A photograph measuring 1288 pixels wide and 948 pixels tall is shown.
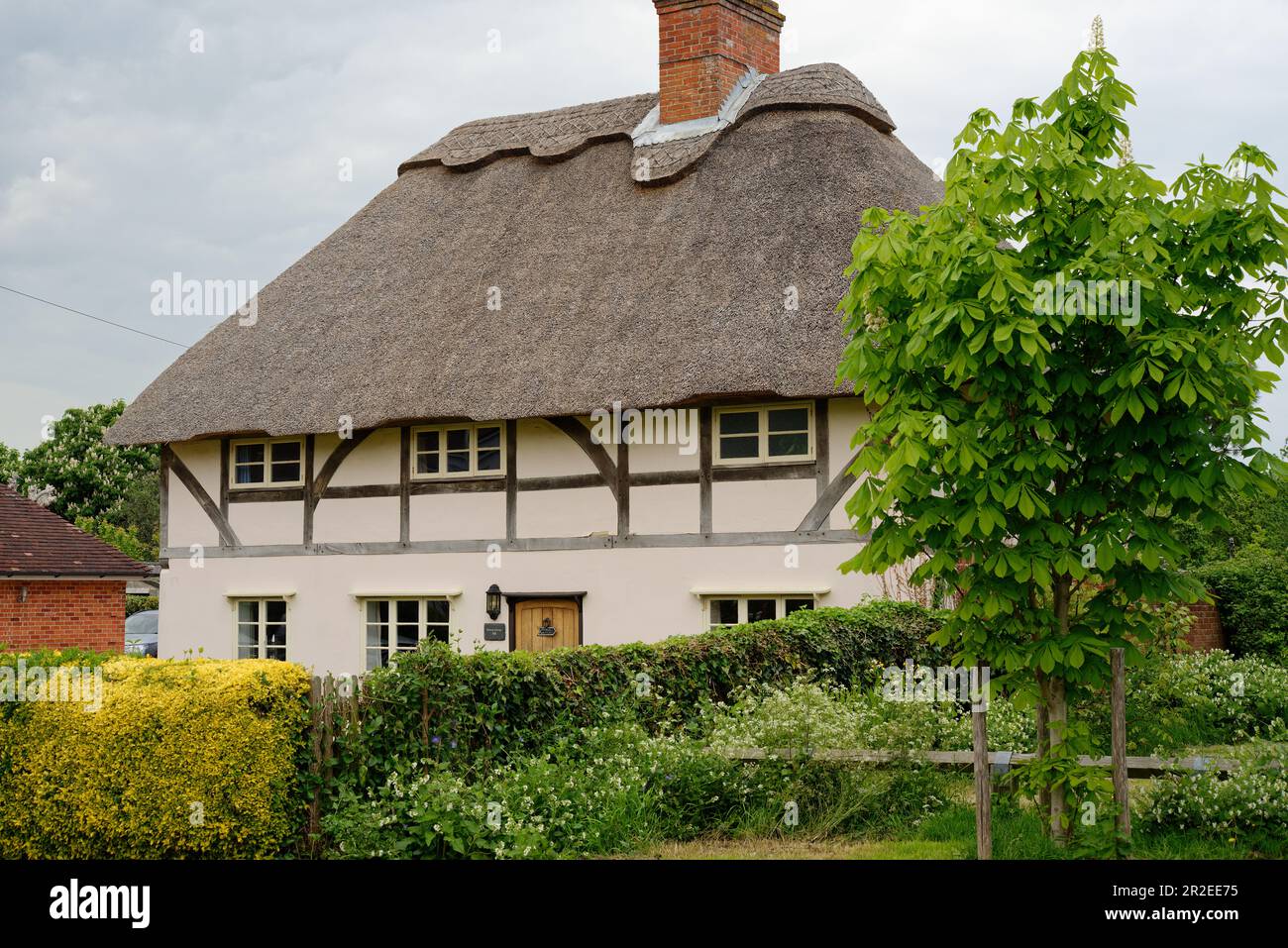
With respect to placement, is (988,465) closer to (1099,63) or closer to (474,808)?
(1099,63)

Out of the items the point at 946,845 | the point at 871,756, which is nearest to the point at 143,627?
the point at 871,756

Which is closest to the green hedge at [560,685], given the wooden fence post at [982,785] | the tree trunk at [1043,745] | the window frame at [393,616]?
the wooden fence post at [982,785]

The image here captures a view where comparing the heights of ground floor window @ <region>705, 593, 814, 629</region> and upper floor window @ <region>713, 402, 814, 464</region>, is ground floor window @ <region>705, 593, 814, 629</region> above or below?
below

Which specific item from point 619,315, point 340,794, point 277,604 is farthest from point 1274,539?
point 340,794

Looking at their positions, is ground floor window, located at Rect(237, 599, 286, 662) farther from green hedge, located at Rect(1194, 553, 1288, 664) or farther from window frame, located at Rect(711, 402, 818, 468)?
green hedge, located at Rect(1194, 553, 1288, 664)

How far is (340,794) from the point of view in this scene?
7.91 meters

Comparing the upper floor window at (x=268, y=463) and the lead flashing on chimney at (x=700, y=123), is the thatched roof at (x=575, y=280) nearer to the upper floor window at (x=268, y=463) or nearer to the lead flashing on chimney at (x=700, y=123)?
the lead flashing on chimney at (x=700, y=123)

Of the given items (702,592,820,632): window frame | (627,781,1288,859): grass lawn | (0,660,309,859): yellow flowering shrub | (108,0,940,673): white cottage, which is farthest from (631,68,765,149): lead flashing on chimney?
(0,660,309,859): yellow flowering shrub

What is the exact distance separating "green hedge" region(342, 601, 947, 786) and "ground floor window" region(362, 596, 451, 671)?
6.16 m

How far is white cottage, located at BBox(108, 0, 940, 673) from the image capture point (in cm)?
1513

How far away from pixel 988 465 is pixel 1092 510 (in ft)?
1.89

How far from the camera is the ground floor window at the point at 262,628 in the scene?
1833 cm

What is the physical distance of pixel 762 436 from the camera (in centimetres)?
1525

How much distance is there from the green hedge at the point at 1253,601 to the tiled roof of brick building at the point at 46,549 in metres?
17.4
